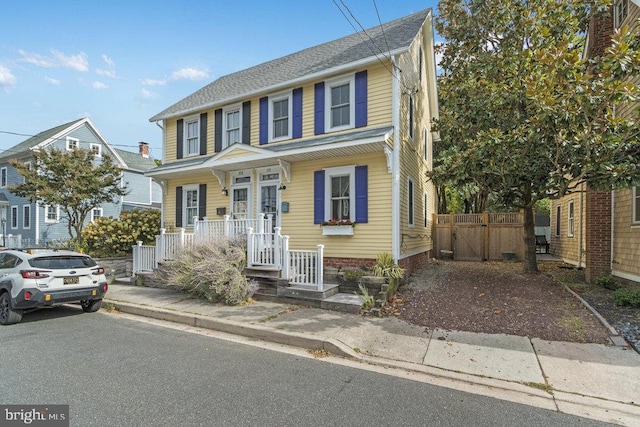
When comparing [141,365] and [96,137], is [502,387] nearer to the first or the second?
[141,365]

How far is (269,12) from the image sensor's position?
311 inches

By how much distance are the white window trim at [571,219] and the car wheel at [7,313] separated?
56.2 feet

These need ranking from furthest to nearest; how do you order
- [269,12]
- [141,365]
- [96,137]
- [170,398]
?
[96,137] → [269,12] → [141,365] → [170,398]

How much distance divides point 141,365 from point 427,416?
3.62m

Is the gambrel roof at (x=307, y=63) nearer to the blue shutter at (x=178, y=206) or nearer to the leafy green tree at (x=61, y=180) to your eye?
the blue shutter at (x=178, y=206)

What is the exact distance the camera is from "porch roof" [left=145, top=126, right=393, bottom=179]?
838cm

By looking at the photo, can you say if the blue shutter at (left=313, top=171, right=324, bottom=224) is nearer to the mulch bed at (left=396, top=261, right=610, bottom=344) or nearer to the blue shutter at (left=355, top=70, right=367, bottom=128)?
the blue shutter at (left=355, top=70, right=367, bottom=128)

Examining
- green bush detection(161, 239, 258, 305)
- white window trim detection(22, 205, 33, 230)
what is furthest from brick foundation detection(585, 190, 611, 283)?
white window trim detection(22, 205, 33, 230)

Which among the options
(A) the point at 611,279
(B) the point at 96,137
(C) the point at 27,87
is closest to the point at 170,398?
(A) the point at 611,279

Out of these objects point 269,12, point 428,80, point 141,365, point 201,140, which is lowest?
point 141,365

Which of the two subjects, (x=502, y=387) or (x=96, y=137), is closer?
(x=502, y=387)

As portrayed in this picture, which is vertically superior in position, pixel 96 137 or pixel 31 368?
pixel 96 137

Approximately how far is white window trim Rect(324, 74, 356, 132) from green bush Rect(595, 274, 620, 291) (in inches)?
296

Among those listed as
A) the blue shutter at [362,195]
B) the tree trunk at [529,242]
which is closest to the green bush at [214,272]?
the blue shutter at [362,195]
